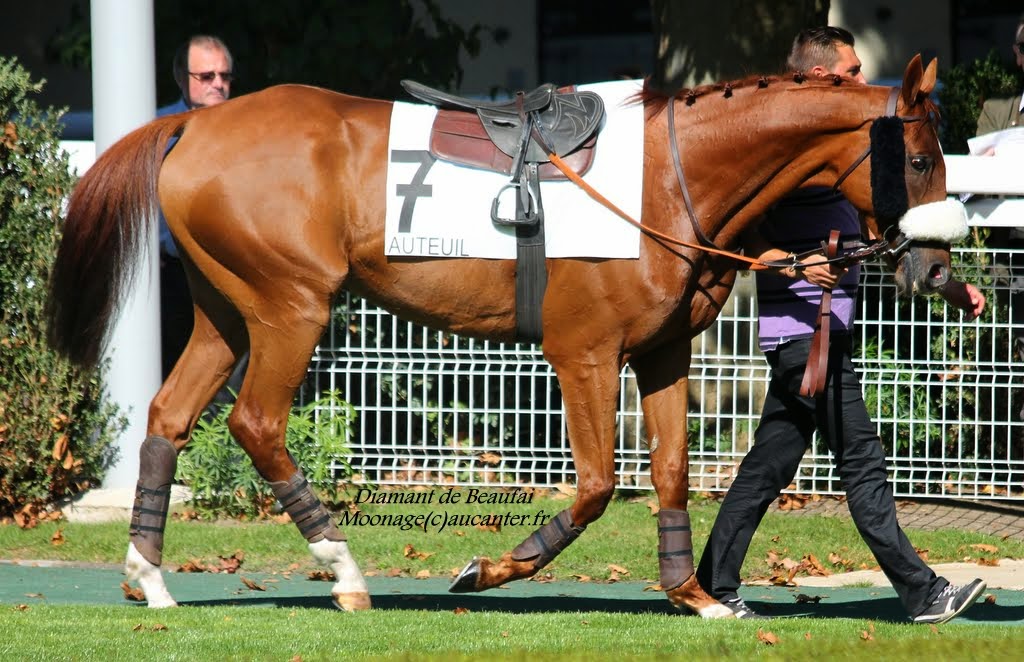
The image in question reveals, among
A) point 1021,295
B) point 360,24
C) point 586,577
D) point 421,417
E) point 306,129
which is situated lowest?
point 586,577

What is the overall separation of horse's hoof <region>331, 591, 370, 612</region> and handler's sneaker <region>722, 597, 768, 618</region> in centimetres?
142

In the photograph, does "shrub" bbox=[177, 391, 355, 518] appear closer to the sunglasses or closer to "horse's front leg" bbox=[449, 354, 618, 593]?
the sunglasses

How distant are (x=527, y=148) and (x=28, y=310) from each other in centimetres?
351

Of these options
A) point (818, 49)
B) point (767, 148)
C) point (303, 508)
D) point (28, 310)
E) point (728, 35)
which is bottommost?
point (303, 508)

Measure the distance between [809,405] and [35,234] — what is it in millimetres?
4307

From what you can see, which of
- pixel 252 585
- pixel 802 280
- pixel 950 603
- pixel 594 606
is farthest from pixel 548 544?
pixel 252 585

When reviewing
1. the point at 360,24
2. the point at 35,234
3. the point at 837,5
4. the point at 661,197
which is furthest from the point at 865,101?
the point at 837,5

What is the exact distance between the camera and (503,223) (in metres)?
5.03

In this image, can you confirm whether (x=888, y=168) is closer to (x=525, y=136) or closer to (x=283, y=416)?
(x=525, y=136)

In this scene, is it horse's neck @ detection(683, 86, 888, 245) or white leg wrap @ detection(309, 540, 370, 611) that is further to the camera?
white leg wrap @ detection(309, 540, 370, 611)

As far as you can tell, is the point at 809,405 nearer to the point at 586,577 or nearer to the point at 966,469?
the point at 586,577

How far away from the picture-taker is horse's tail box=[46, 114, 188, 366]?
17.4ft

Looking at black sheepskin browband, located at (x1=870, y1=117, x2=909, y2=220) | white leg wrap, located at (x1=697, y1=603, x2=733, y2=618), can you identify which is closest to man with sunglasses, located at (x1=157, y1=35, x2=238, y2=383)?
white leg wrap, located at (x1=697, y1=603, x2=733, y2=618)

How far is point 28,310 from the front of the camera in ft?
23.9
